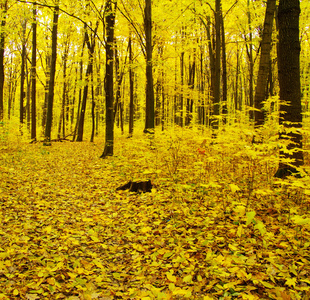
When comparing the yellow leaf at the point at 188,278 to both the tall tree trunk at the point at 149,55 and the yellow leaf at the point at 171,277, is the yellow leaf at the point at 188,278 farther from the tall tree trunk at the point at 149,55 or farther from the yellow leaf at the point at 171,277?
the tall tree trunk at the point at 149,55

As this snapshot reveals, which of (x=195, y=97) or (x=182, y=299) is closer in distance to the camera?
(x=182, y=299)

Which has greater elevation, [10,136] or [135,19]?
[135,19]

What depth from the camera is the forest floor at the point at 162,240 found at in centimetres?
257

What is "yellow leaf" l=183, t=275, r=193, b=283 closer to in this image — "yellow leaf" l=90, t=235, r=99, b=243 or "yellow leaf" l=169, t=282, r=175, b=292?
"yellow leaf" l=169, t=282, r=175, b=292

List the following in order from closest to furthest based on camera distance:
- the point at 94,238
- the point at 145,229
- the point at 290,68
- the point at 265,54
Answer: the point at 94,238 → the point at 145,229 → the point at 290,68 → the point at 265,54

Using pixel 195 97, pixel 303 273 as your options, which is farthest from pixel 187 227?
pixel 195 97

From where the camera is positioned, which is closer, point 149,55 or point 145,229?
point 145,229

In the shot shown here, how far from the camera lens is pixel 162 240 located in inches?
144

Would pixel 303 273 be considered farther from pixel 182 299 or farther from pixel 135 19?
pixel 135 19

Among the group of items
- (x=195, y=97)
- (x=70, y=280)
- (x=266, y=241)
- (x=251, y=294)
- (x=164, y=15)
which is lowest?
(x=70, y=280)

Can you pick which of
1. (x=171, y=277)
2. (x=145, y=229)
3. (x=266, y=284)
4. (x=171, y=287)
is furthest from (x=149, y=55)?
(x=266, y=284)

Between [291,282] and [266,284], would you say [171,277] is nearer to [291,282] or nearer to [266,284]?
[266,284]

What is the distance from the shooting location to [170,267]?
118 inches

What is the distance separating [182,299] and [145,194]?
3284mm
